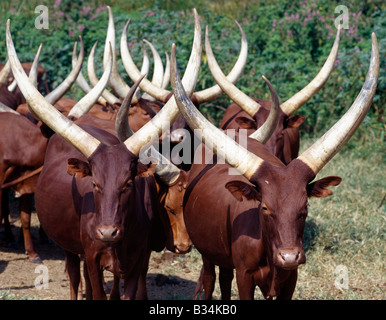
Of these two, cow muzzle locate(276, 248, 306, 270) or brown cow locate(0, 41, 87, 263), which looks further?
brown cow locate(0, 41, 87, 263)

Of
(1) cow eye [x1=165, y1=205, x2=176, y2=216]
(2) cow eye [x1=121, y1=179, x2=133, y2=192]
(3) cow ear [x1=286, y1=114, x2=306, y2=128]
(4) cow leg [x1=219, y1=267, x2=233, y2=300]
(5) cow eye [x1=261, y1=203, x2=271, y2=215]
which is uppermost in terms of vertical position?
(3) cow ear [x1=286, y1=114, x2=306, y2=128]

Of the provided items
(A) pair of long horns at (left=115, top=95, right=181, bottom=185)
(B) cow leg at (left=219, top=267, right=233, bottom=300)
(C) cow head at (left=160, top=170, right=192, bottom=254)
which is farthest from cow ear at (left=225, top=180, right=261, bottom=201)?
(B) cow leg at (left=219, top=267, right=233, bottom=300)

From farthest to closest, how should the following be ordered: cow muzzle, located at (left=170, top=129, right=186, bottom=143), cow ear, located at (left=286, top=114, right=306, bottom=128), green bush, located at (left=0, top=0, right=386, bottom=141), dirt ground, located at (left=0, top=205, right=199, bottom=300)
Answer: green bush, located at (left=0, top=0, right=386, bottom=141) < cow ear, located at (left=286, top=114, right=306, bottom=128) < cow muzzle, located at (left=170, top=129, right=186, bottom=143) < dirt ground, located at (left=0, top=205, right=199, bottom=300)

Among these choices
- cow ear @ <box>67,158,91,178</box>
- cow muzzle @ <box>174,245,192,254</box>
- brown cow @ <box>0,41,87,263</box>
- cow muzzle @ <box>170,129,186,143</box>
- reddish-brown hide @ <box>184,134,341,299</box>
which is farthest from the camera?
brown cow @ <box>0,41,87,263</box>

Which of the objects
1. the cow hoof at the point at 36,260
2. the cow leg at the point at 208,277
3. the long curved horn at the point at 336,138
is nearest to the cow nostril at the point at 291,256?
the long curved horn at the point at 336,138

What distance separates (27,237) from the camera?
7332mm

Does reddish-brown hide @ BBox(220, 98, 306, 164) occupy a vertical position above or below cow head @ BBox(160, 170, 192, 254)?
above

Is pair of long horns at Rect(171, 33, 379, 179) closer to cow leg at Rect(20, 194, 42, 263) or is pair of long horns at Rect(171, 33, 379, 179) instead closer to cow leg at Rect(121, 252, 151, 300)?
cow leg at Rect(121, 252, 151, 300)

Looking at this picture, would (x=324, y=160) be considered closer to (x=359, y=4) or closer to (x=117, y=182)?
(x=117, y=182)

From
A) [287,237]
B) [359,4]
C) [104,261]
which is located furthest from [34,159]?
[359,4]

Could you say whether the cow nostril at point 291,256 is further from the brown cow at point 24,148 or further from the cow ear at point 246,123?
the brown cow at point 24,148

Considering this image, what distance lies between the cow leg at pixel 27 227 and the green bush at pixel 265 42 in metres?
3.05

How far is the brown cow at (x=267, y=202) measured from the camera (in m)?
3.97

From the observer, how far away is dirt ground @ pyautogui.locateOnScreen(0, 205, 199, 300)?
626 cm
